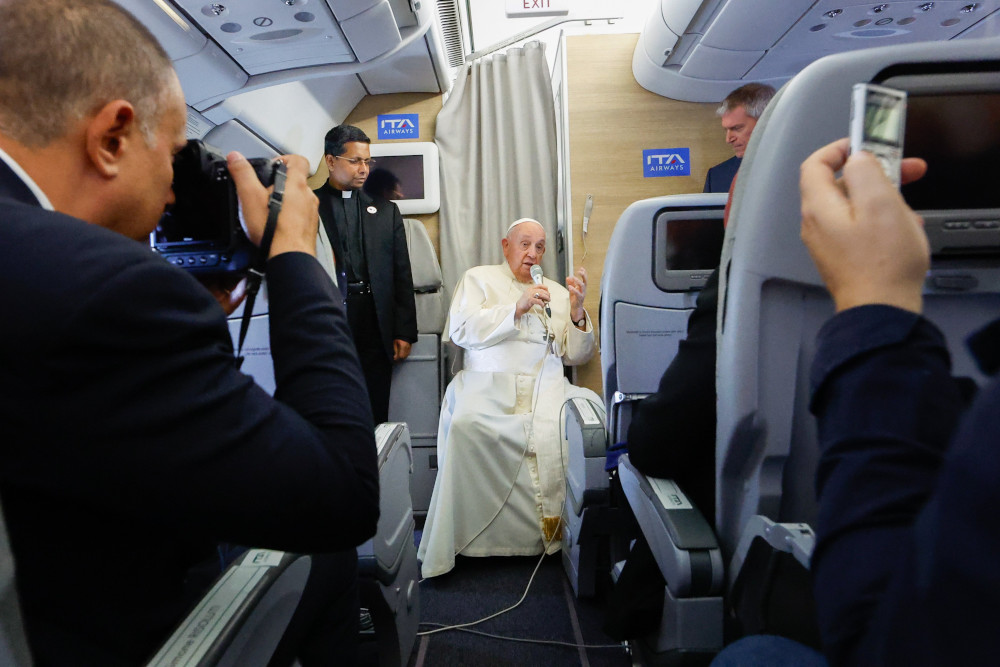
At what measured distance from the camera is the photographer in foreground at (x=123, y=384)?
496 millimetres

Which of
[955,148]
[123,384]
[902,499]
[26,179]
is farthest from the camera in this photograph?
[955,148]

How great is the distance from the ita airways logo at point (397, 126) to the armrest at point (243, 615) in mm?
3509

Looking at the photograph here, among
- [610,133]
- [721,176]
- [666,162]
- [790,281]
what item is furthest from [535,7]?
[790,281]

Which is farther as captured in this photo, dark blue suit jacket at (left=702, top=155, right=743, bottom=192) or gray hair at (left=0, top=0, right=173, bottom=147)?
dark blue suit jacket at (left=702, top=155, right=743, bottom=192)

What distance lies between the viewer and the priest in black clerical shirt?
3342 mm

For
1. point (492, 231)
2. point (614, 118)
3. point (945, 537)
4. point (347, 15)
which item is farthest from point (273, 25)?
point (945, 537)

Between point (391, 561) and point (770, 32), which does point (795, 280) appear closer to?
point (391, 561)

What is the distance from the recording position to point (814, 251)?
1.65ft

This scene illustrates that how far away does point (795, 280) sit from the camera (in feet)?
2.56

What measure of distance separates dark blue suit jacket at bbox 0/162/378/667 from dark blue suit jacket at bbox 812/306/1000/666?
1.52 feet

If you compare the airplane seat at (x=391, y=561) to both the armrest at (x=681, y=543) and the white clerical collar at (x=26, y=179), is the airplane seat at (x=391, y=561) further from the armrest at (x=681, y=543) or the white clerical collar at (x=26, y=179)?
the white clerical collar at (x=26, y=179)

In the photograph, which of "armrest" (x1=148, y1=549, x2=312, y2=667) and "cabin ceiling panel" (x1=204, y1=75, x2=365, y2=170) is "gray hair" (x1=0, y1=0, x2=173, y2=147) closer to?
"armrest" (x1=148, y1=549, x2=312, y2=667)

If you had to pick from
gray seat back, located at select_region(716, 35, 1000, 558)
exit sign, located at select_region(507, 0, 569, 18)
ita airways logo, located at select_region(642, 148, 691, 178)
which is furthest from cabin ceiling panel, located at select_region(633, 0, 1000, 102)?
gray seat back, located at select_region(716, 35, 1000, 558)

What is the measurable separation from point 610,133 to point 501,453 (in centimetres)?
214
